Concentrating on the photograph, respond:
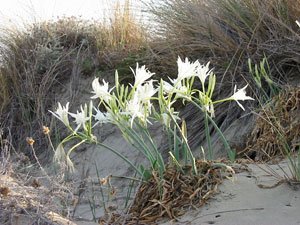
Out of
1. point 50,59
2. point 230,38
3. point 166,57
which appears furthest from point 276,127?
point 50,59

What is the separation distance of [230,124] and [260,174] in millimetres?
1696

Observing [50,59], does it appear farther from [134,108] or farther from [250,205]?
[250,205]

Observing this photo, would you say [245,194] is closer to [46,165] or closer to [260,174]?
[260,174]

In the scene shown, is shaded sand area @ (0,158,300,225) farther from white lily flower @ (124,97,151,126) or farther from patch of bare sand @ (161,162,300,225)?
white lily flower @ (124,97,151,126)

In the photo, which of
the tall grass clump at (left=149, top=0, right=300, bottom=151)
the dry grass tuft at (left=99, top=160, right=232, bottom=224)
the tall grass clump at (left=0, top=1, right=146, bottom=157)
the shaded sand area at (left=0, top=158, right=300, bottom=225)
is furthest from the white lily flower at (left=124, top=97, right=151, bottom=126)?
the tall grass clump at (left=0, top=1, right=146, bottom=157)

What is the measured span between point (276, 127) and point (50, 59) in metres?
3.82

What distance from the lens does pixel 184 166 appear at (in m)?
3.16

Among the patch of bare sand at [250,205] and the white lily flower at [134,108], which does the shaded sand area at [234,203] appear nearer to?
the patch of bare sand at [250,205]

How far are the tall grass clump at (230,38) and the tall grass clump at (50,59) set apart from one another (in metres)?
0.83

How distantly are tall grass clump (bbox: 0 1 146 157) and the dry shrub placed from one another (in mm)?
2540

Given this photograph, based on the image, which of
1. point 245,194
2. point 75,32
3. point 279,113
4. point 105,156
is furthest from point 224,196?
point 75,32

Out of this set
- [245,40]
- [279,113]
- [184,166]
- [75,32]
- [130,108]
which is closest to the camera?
[130,108]

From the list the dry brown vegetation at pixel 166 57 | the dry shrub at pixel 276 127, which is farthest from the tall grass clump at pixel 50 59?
the dry shrub at pixel 276 127

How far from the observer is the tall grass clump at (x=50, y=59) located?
6805 mm
